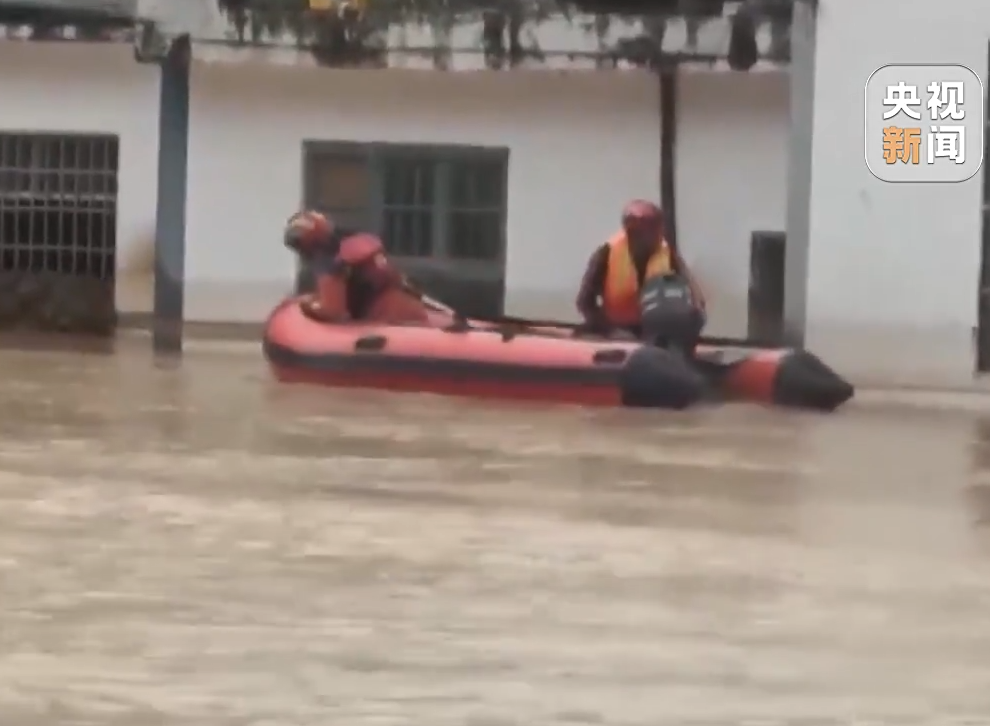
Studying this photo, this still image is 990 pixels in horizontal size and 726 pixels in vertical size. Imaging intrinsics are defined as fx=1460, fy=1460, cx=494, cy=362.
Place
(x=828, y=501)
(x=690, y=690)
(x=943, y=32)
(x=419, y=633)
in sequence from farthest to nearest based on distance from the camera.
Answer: (x=943, y=32) < (x=828, y=501) < (x=419, y=633) < (x=690, y=690)

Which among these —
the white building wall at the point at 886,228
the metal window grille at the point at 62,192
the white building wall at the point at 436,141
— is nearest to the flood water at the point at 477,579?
the white building wall at the point at 886,228

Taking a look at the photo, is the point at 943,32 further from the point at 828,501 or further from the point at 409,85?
the point at 828,501

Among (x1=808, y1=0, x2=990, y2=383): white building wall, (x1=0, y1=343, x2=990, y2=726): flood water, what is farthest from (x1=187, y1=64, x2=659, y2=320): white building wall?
(x1=0, y1=343, x2=990, y2=726): flood water

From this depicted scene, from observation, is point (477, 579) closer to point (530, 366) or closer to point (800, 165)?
point (530, 366)

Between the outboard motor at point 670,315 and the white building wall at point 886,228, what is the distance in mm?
2080

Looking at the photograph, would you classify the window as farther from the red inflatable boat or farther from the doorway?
the red inflatable boat

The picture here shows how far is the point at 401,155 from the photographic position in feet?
32.3

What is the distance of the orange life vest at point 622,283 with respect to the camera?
7121mm

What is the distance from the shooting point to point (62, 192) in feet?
33.9

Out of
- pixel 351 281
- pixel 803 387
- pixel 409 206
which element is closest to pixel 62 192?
pixel 409 206

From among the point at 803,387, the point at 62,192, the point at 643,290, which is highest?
the point at 62,192

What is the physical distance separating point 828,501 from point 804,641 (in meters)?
1.65

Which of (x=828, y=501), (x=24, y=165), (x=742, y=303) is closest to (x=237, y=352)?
(x=24, y=165)

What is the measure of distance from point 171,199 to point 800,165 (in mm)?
4319
